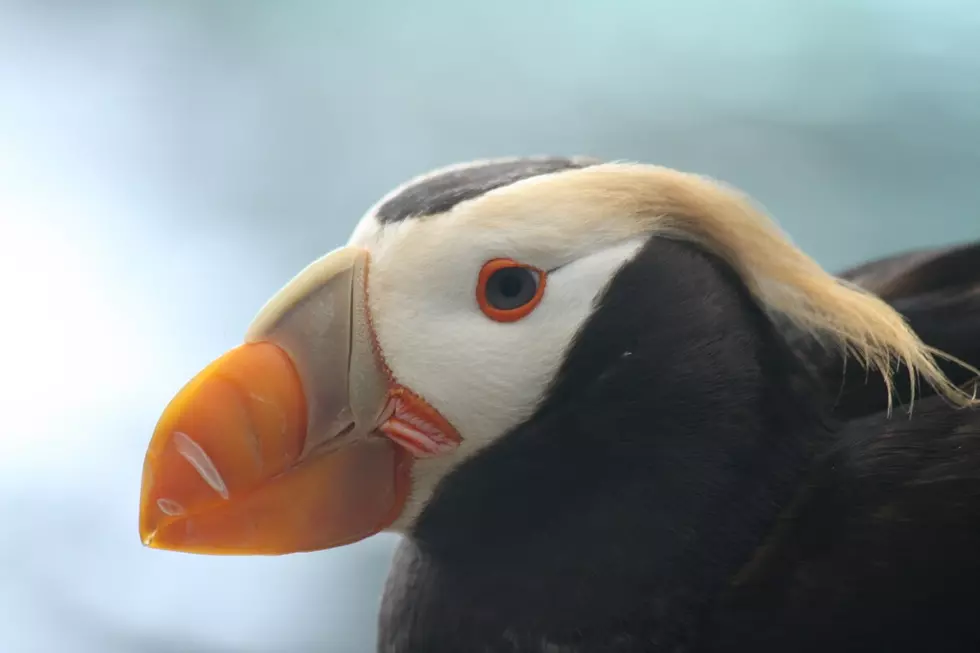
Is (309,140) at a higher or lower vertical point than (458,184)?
higher

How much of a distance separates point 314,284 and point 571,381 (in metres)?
0.19

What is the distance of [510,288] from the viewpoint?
2.13 ft

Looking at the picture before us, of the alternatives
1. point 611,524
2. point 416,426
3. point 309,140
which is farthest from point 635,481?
point 309,140

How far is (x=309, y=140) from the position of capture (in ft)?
5.72

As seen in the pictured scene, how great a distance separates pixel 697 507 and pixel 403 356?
0.78 ft

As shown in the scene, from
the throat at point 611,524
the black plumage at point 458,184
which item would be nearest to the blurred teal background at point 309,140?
the throat at point 611,524

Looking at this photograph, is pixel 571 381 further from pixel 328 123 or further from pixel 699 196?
pixel 328 123

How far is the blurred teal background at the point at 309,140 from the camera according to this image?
144 centimetres

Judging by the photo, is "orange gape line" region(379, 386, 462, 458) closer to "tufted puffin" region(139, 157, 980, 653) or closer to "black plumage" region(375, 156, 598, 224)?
"tufted puffin" region(139, 157, 980, 653)

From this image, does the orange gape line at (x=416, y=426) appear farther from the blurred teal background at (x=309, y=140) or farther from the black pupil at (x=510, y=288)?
the blurred teal background at (x=309, y=140)

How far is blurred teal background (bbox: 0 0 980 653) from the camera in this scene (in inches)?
56.6

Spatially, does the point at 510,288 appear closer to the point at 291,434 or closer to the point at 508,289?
the point at 508,289

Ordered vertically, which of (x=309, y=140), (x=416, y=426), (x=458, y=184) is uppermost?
(x=309, y=140)

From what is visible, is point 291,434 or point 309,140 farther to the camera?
point 309,140
